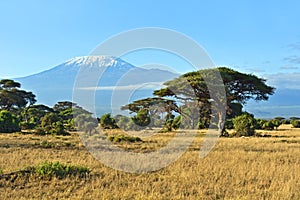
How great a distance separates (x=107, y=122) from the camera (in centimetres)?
3244

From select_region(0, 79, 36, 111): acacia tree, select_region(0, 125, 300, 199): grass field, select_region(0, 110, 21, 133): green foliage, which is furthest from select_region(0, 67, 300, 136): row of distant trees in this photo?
select_region(0, 125, 300, 199): grass field

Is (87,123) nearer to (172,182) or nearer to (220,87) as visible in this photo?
(220,87)

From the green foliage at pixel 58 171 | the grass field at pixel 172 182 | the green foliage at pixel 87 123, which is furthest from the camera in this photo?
the green foliage at pixel 87 123

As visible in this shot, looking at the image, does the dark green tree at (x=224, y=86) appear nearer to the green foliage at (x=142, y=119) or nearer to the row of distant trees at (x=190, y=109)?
the row of distant trees at (x=190, y=109)

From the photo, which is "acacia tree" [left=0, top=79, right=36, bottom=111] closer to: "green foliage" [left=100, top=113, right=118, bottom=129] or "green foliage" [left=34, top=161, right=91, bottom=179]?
"green foliage" [left=100, top=113, right=118, bottom=129]

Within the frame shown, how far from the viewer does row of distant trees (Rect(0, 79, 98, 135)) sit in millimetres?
25594

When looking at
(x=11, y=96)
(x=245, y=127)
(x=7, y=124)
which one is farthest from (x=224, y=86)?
(x=11, y=96)

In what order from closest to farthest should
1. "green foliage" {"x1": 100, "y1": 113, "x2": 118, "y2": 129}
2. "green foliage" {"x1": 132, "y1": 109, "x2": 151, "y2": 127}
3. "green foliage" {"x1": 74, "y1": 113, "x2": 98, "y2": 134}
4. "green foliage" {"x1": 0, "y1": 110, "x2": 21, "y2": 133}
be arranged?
"green foliage" {"x1": 74, "y1": 113, "x2": 98, "y2": 134} < "green foliage" {"x1": 0, "y1": 110, "x2": 21, "y2": 133} < "green foliage" {"x1": 100, "y1": 113, "x2": 118, "y2": 129} < "green foliage" {"x1": 132, "y1": 109, "x2": 151, "y2": 127}

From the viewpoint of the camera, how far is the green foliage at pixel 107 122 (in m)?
31.7

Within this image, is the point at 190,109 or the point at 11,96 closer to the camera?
the point at 190,109

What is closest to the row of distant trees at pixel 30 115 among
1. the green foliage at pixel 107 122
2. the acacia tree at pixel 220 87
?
the green foliage at pixel 107 122

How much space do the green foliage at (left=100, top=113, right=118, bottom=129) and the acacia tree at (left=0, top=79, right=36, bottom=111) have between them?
51.4 feet

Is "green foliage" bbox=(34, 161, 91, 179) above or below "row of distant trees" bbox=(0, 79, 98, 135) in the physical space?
below

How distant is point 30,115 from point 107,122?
13878mm
